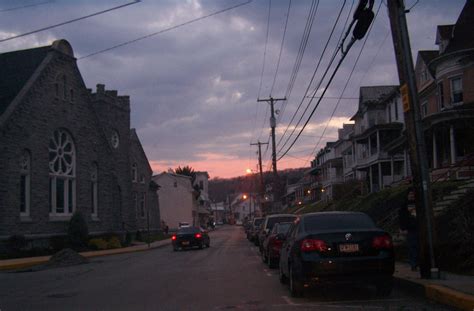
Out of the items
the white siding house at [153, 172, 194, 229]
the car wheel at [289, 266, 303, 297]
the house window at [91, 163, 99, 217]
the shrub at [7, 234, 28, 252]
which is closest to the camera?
the car wheel at [289, 266, 303, 297]

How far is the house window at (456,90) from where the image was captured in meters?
32.5

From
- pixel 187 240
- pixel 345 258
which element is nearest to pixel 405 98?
pixel 345 258

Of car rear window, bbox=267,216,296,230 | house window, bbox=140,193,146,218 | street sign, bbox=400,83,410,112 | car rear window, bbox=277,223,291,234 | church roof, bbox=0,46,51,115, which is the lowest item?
car rear window, bbox=277,223,291,234

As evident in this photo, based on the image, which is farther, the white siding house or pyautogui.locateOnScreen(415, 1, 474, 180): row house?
the white siding house

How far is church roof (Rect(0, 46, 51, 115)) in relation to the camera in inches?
1301

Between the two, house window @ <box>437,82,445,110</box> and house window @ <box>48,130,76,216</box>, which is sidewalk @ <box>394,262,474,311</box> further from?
house window @ <box>48,130,76,216</box>

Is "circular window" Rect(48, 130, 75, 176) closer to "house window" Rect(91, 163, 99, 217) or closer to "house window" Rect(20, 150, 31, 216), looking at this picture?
"house window" Rect(20, 150, 31, 216)

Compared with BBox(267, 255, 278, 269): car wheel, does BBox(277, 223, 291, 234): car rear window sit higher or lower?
higher

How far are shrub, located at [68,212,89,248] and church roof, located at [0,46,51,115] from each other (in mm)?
7715

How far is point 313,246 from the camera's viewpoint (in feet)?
33.1

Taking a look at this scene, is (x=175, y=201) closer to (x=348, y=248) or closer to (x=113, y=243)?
(x=113, y=243)

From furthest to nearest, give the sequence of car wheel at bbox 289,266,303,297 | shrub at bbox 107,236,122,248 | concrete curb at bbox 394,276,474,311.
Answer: shrub at bbox 107,236,122,248
car wheel at bbox 289,266,303,297
concrete curb at bbox 394,276,474,311

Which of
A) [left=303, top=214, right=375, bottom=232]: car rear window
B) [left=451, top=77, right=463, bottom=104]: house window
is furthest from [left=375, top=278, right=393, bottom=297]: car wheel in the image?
[left=451, top=77, right=463, bottom=104]: house window

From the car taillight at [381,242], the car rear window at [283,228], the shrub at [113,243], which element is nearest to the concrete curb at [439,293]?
the car taillight at [381,242]
